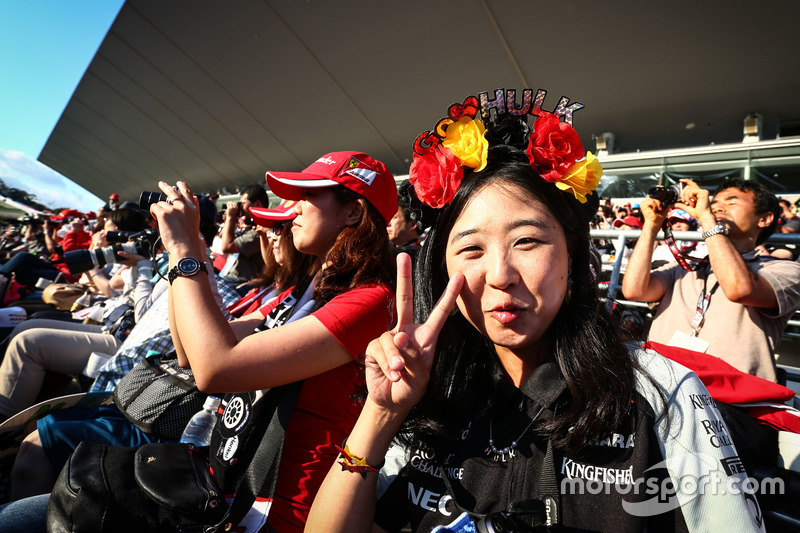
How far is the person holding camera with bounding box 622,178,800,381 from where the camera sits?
2320 millimetres

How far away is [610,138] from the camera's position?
11320 millimetres

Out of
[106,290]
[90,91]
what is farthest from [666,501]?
[90,91]

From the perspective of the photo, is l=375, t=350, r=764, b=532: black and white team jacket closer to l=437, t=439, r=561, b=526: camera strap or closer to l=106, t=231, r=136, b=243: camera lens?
l=437, t=439, r=561, b=526: camera strap

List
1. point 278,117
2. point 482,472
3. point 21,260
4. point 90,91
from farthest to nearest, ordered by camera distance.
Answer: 1. point 90,91
2. point 278,117
3. point 21,260
4. point 482,472

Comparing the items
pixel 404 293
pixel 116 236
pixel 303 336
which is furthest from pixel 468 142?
pixel 116 236

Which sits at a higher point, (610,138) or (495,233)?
(610,138)

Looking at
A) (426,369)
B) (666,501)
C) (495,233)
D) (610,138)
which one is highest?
(610,138)

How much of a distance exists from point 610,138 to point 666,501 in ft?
39.9

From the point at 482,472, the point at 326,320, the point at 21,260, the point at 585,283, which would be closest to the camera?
the point at 482,472

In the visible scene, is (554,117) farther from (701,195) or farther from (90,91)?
(90,91)

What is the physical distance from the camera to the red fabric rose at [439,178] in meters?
1.32

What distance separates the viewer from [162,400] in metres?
1.96

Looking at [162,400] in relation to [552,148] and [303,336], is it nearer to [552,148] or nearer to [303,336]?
[303,336]

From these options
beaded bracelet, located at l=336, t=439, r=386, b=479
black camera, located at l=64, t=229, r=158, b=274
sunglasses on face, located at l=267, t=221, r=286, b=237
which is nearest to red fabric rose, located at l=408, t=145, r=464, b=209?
beaded bracelet, located at l=336, t=439, r=386, b=479
